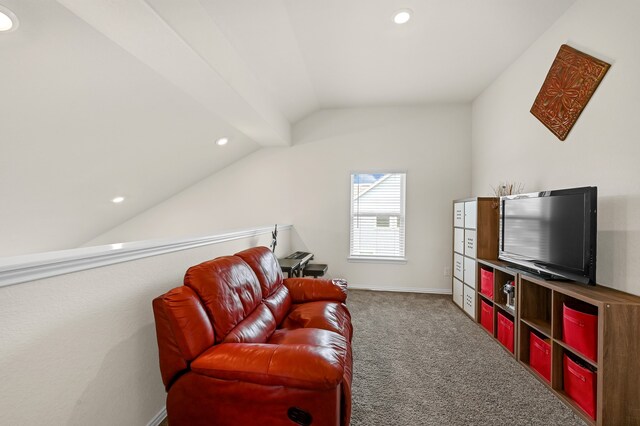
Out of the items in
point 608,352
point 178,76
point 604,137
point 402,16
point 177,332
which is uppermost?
point 402,16

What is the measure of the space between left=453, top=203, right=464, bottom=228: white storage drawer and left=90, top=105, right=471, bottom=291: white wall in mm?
350

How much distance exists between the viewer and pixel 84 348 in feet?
4.11

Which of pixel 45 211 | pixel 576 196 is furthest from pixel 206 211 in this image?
pixel 576 196

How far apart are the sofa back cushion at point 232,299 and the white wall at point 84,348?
1.01ft

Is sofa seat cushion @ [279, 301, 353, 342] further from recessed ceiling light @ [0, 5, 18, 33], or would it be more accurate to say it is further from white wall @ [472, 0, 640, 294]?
recessed ceiling light @ [0, 5, 18, 33]

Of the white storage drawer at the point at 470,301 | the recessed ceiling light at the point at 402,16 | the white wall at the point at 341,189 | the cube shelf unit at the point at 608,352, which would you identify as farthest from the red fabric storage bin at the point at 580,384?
the recessed ceiling light at the point at 402,16

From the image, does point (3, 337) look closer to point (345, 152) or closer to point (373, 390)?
point (373, 390)

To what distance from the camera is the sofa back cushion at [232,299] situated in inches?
60.4

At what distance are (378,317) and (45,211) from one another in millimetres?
3857

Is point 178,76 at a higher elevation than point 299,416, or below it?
higher

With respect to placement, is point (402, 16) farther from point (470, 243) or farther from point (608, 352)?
point (608, 352)

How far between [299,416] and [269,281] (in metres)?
1.15

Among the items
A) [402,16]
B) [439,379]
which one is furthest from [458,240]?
[402,16]

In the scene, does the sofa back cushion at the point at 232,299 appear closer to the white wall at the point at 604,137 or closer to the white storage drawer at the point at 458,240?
the white wall at the point at 604,137
